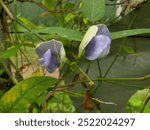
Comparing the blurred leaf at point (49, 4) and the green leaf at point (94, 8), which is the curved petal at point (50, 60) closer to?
the green leaf at point (94, 8)

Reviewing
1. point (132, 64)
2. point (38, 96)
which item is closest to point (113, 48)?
point (132, 64)

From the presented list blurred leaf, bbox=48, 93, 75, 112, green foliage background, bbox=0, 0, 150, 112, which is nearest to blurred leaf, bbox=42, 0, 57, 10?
green foliage background, bbox=0, 0, 150, 112

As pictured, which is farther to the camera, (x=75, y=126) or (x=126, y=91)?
(x=126, y=91)

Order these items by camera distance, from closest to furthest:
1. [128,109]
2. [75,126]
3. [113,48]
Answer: [75,126] < [128,109] < [113,48]

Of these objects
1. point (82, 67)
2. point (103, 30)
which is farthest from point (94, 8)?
point (82, 67)

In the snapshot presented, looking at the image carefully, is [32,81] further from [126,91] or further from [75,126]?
[126,91]
